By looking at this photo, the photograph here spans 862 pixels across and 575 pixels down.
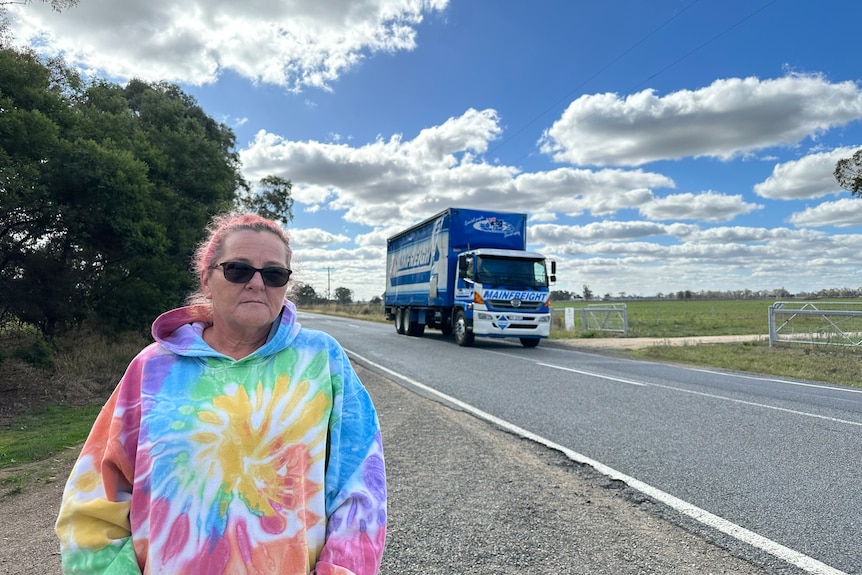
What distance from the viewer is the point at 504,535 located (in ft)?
11.7

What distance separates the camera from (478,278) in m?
16.4

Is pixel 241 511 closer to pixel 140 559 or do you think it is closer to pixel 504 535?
pixel 140 559

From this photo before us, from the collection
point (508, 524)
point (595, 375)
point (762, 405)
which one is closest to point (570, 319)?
point (595, 375)

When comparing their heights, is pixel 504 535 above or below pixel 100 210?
below

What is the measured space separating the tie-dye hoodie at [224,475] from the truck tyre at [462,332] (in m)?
15.2

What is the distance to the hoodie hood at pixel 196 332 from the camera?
1763 mm

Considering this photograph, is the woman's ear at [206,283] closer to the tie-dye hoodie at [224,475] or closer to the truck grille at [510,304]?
the tie-dye hoodie at [224,475]

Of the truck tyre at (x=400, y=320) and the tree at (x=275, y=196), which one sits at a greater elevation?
the tree at (x=275, y=196)

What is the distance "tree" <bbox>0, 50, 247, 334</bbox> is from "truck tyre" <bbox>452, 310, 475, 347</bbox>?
7.85m

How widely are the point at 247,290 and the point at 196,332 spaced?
208 mm

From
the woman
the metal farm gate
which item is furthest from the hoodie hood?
the metal farm gate

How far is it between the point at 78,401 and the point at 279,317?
8.98m

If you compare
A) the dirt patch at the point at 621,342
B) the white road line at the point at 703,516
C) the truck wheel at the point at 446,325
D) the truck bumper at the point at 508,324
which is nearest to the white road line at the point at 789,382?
the truck bumper at the point at 508,324

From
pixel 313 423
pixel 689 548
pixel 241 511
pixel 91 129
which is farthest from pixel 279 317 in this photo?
pixel 91 129
